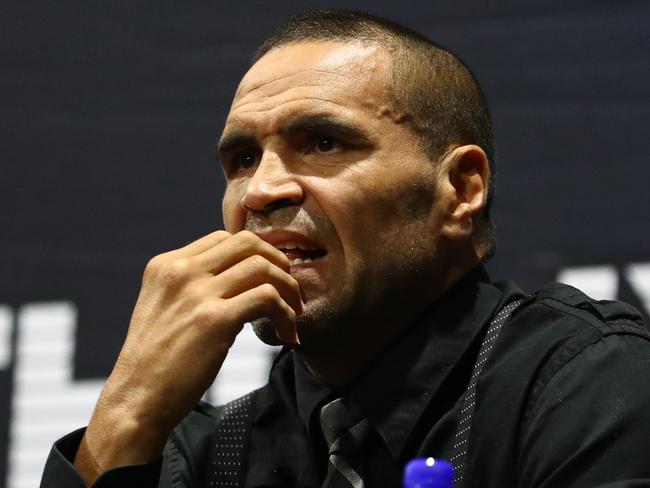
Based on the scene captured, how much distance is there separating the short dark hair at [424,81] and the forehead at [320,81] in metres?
0.02

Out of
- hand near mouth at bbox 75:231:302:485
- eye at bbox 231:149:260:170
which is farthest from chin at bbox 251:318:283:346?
eye at bbox 231:149:260:170

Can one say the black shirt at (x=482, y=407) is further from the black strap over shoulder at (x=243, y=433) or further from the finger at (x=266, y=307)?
the finger at (x=266, y=307)

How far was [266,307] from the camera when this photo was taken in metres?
1.40

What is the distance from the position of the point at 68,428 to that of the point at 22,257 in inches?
14.9

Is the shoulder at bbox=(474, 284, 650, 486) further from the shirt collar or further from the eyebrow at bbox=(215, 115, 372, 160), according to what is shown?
the eyebrow at bbox=(215, 115, 372, 160)

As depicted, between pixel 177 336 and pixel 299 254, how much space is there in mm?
241

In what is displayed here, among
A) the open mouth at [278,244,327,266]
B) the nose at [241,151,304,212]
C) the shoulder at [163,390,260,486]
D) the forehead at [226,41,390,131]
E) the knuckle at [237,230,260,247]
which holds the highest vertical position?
the forehead at [226,41,390,131]

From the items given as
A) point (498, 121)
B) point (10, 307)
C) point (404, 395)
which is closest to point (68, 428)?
point (10, 307)

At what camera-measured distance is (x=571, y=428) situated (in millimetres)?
1271

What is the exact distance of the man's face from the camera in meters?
1.55

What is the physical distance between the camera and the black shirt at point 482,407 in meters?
1.27

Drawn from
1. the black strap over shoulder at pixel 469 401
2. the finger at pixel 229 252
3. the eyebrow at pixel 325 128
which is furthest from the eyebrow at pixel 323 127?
the black strap over shoulder at pixel 469 401

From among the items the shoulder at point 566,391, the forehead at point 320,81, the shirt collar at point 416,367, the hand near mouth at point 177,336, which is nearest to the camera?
the shoulder at point 566,391

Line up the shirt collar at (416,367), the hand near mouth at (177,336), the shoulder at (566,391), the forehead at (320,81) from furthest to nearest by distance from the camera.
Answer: the forehead at (320,81) < the shirt collar at (416,367) < the hand near mouth at (177,336) < the shoulder at (566,391)
